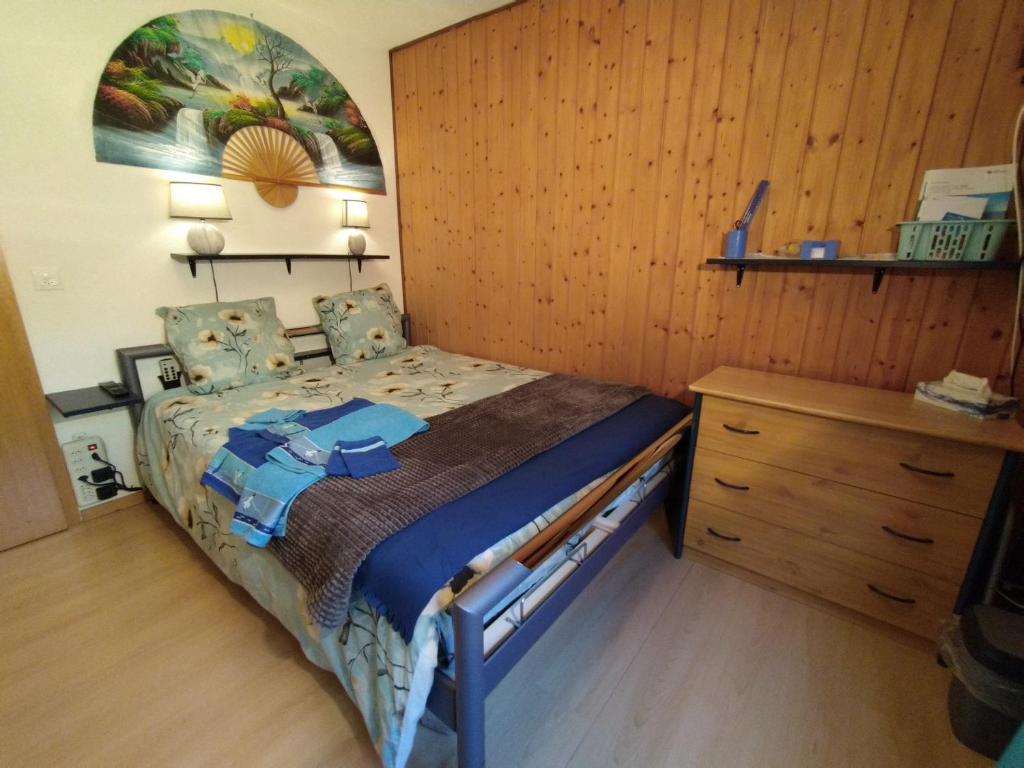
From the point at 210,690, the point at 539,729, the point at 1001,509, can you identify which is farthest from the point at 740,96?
the point at 210,690

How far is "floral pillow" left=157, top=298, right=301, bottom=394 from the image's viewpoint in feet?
7.27

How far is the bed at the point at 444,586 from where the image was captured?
3.31 feet

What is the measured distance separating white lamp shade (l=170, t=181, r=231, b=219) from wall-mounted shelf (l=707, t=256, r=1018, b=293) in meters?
2.43

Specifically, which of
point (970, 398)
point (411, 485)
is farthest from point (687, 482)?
point (411, 485)

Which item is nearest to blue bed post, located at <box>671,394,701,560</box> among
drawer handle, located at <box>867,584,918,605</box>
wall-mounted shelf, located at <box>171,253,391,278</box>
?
drawer handle, located at <box>867,584,918,605</box>

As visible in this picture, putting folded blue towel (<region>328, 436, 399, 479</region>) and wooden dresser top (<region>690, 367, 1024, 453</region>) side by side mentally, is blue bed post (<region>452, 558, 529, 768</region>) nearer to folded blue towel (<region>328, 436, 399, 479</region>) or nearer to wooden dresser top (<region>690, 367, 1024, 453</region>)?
folded blue towel (<region>328, 436, 399, 479</region>)

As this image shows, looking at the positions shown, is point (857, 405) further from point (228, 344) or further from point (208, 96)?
point (208, 96)

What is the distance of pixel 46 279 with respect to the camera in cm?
200

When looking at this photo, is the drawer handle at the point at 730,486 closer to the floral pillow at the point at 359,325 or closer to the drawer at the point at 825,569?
the drawer at the point at 825,569

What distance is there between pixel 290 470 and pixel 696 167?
2.09 meters

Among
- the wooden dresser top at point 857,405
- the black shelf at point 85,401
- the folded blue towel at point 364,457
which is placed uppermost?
the wooden dresser top at point 857,405

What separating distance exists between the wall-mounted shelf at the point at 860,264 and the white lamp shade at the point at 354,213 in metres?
2.19

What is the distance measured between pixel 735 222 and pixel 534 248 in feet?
3.60

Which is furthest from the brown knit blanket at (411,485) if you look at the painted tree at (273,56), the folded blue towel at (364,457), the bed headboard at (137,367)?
the painted tree at (273,56)
